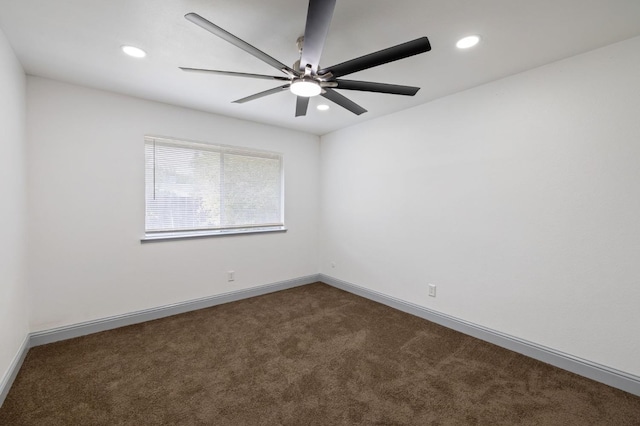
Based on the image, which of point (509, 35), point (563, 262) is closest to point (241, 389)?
point (563, 262)

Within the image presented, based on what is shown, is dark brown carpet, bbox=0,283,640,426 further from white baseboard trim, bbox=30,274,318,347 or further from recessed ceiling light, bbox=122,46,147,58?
recessed ceiling light, bbox=122,46,147,58

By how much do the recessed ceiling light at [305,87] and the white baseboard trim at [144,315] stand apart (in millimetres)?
2855

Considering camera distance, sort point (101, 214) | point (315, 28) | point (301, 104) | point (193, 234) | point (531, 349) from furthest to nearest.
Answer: point (193, 234) → point (101, 214) → point (531, 349) → point (301, 104) → point (315, 28)

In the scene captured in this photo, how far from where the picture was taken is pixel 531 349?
248 cm

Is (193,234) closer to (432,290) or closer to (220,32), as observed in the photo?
(220,32)

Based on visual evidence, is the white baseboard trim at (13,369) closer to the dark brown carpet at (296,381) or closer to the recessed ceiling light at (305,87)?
the dark brown carpet at (296,381)

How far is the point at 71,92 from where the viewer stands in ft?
9.02

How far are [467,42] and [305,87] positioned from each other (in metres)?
1.23

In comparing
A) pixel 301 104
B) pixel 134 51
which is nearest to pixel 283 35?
pixel 301 104

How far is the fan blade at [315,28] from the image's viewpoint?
1.25 meters

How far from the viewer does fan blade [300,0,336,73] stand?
1.25m

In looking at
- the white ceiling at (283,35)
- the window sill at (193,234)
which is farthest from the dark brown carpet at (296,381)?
the white ceiling at (283,35)

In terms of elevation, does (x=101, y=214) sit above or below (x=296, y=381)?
above

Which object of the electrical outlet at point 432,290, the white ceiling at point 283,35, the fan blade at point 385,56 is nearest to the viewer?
the fan blade at point 385,56
